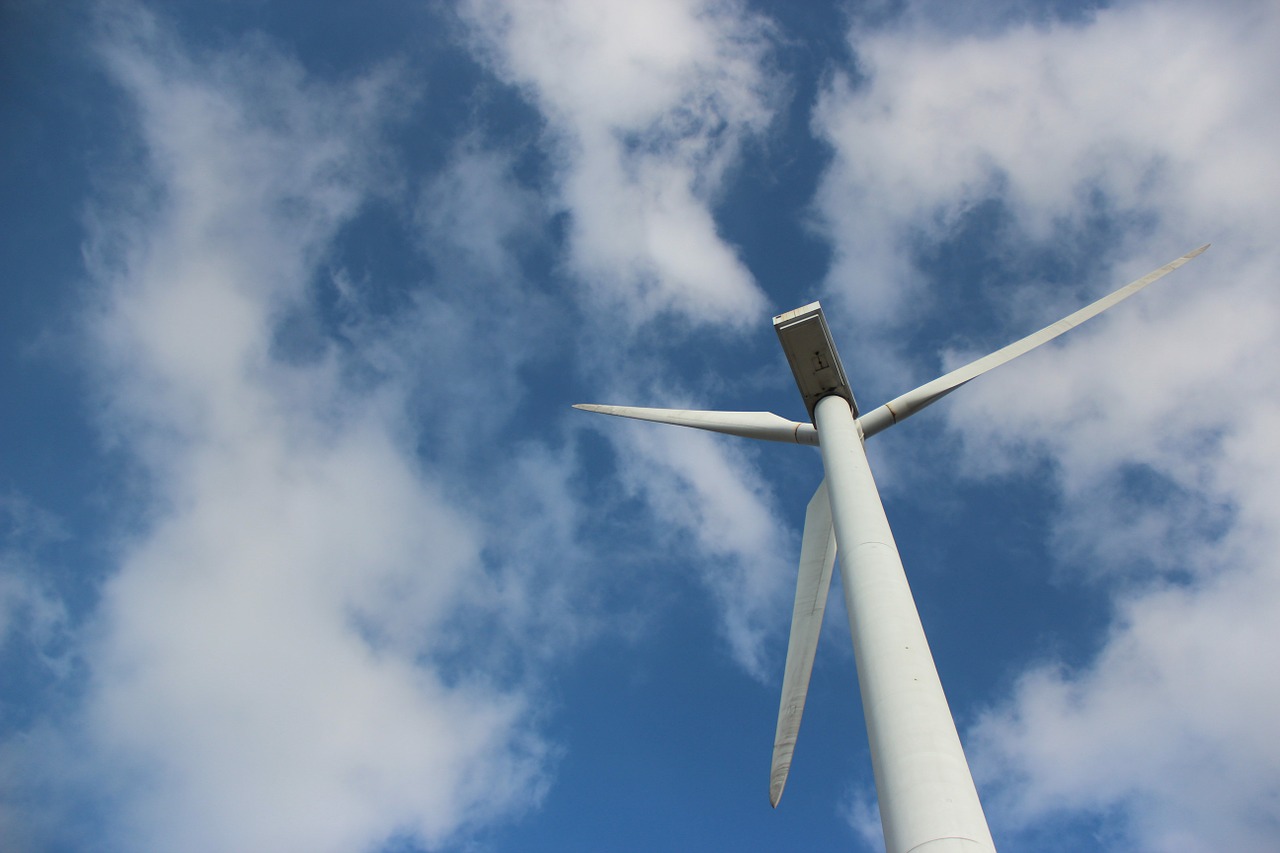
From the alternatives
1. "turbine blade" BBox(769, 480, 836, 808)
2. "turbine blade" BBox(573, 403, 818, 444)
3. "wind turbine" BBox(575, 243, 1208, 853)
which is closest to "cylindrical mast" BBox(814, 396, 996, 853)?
"wind turbine" BBox(575, 243, 1208, 853)

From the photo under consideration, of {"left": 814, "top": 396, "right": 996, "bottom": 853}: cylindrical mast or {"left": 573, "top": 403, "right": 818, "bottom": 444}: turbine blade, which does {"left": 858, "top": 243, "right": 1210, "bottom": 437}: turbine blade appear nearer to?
{"left": 573, "top": 403, "right": 818, "bottom": 444}: turbine blade

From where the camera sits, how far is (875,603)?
12062 millimetres

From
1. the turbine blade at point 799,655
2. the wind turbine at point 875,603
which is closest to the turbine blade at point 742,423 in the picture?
the wind turbine at point 875,603

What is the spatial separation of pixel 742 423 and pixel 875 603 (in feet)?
43.2

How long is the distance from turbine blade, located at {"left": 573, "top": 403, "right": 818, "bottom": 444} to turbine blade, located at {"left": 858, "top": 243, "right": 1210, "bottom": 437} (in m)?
2.10

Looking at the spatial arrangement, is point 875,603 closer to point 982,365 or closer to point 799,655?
point 799,655

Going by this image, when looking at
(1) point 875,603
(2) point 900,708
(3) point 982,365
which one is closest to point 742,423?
(3) point 982,365

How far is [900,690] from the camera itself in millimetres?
10586

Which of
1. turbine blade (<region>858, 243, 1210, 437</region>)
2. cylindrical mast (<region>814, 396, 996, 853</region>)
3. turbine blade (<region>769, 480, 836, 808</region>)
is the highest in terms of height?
turbine blade (<region>858, 243, 1210, 437</region>)

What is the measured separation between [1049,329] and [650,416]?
13782 mm

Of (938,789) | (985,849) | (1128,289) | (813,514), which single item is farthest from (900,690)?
(1128,289)

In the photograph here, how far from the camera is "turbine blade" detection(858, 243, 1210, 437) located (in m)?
22.4

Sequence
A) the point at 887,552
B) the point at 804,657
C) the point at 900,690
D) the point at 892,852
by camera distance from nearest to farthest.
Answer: the point at 892,852
the point at 900,690
the point at 887,552
the point at 804,657

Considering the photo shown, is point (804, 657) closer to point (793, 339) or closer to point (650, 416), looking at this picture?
point (793, 339)
